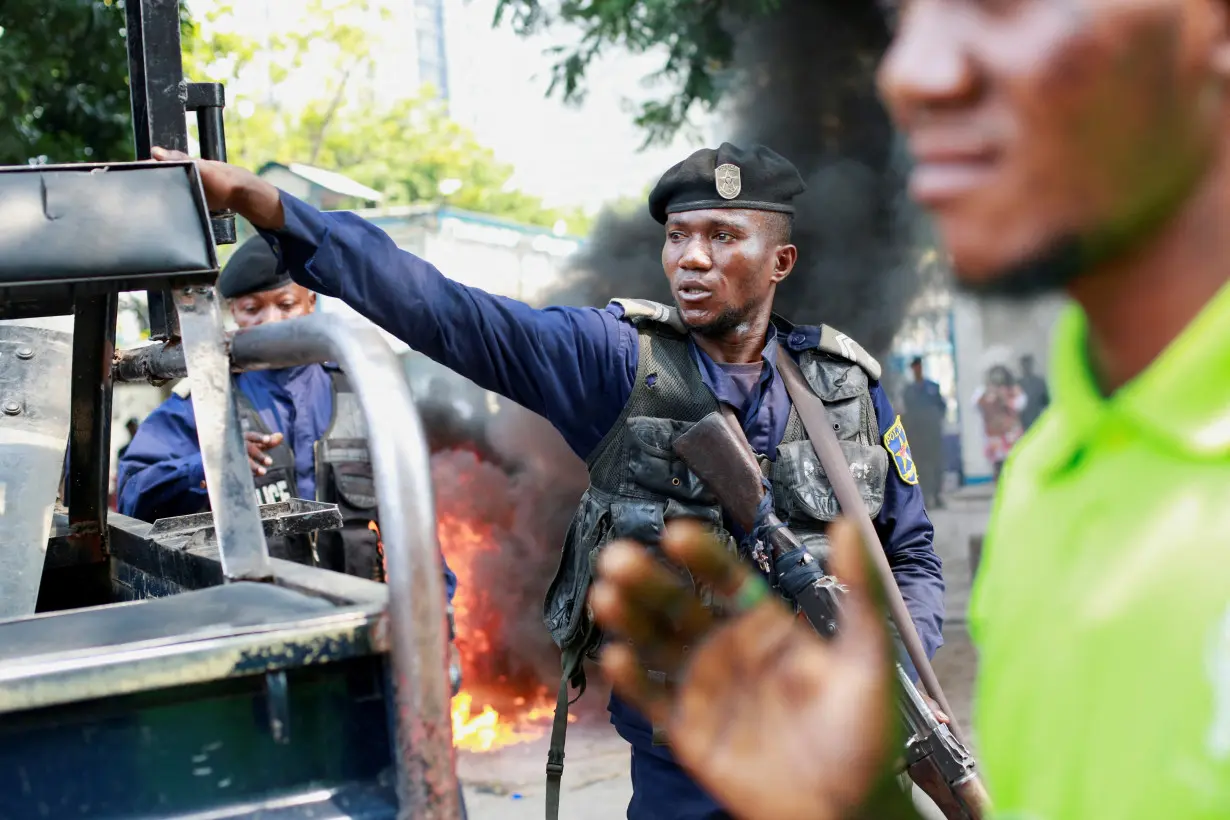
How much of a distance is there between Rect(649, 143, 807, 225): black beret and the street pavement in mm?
3014

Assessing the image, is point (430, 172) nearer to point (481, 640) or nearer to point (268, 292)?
point (481, 640)

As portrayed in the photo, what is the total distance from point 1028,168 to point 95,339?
2271mm

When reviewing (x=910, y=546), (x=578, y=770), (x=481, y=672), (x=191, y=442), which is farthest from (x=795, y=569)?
(x=481, y=672)

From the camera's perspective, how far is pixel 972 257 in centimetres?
82

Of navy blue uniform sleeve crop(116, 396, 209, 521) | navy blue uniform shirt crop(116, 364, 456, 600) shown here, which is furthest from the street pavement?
navy blue uniform sleeve crop(116, 396, 209, 521)

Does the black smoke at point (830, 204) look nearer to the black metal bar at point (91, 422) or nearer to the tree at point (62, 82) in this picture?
the tree at point (62, 82)

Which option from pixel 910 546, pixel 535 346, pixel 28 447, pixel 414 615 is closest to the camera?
pixel 414 615

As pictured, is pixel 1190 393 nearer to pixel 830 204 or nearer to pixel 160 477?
pixel 160 477

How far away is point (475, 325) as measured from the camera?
263 centimetres

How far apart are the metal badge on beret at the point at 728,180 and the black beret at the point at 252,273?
5.45 feet

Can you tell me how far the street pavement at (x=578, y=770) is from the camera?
511 centimetres

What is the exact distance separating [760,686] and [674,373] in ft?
6.77

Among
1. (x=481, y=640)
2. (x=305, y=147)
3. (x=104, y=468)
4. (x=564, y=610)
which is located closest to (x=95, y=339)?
(x=104, y=468)

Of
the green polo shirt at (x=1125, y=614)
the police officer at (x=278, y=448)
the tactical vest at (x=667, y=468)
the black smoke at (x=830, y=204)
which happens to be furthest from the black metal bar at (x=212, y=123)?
the black smoke at (x=830, y=204)
